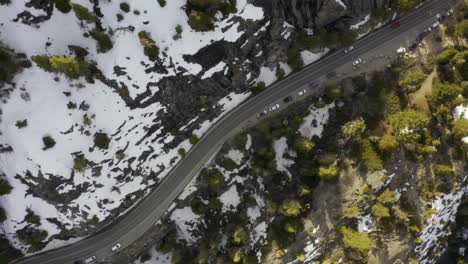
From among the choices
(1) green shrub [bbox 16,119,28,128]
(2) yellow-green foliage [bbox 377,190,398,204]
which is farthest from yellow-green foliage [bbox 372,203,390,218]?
(1) green shrub [bbox 16,119,28,128]

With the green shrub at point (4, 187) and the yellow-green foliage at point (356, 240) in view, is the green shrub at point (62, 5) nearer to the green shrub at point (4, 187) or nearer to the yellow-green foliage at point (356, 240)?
the green shrub at point (4, 187)

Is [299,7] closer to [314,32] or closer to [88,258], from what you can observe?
[314,32]

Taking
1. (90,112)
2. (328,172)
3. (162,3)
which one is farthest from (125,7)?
(328,172)

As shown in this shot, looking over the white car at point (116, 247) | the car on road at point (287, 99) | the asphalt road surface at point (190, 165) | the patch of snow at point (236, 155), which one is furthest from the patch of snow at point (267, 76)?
the white car at point (116, 247)

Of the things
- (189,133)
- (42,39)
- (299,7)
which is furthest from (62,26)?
(299,7)

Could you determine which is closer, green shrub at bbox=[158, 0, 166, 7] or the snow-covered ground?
the snow-covered ground

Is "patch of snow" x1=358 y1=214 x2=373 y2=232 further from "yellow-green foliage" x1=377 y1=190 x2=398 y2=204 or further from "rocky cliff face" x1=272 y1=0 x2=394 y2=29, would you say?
"rocky cliff face" x1=272 y1=0 x2=394 y2=29
